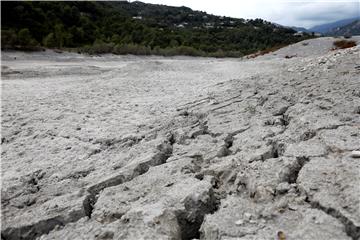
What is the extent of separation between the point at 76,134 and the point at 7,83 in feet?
23.9

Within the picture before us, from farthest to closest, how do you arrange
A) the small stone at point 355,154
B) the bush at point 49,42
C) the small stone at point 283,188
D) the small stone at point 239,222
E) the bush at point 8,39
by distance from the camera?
the bush at point 49,42, the bush at point 8,39, the small stone at point 355,154, the small stone at point 283,188, the small stone at point 239,222

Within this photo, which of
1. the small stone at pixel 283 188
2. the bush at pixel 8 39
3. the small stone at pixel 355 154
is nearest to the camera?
the small stone at pixel 283 188

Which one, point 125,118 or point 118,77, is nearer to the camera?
point 125,118

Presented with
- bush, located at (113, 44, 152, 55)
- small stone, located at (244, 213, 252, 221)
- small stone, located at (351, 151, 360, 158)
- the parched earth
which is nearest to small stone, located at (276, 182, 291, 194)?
the parched earth

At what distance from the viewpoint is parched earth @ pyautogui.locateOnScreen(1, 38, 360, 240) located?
3193 millimetres

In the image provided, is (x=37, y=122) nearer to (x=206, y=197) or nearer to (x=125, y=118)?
(x=125, y=118)

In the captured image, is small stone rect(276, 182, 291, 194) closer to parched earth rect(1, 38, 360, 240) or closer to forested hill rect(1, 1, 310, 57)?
parched earth rect(1, 38, 360, 240)

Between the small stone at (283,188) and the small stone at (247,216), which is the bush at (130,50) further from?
the small stone at (247,216)

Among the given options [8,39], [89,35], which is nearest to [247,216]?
[8,39]

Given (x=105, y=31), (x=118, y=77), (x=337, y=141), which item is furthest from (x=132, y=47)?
(x=337, y=141)

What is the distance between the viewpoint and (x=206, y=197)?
3578mm

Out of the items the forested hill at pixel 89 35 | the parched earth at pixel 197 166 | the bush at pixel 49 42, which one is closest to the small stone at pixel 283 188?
the parched earth at pixel 197 166

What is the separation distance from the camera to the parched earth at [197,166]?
319 centimetres

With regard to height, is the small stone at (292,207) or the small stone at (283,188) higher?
the small stone at (283,188)
